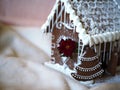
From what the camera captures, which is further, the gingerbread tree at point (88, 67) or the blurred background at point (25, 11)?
the blurred background at point (25, 11)

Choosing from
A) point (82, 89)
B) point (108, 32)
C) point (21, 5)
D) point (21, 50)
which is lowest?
point (82, 89)

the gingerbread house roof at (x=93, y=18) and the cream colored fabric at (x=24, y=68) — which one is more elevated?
the gingerbread house roof at (x=93, y=18)

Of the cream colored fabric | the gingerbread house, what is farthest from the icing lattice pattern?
the cream colored fabric

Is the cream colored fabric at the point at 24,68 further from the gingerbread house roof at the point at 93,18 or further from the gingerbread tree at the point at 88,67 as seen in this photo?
the gingerbread house roof at the point at 93,18

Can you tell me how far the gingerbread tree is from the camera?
0.93m

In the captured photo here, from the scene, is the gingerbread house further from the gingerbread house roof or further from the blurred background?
the blurred background

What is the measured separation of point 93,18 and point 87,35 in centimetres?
10

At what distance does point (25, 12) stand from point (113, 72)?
0.58 metres

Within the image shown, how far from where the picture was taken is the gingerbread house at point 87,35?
910 mm

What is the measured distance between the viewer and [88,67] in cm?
95

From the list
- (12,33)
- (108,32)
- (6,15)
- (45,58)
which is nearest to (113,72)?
(108,32)

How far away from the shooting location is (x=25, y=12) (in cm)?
134

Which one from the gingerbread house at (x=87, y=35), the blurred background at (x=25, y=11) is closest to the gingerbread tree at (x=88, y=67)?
the gingerbread house at (x=87, y=35)

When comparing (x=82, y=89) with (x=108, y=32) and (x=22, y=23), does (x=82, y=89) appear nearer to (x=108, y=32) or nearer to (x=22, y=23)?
(x=108, y=32)
